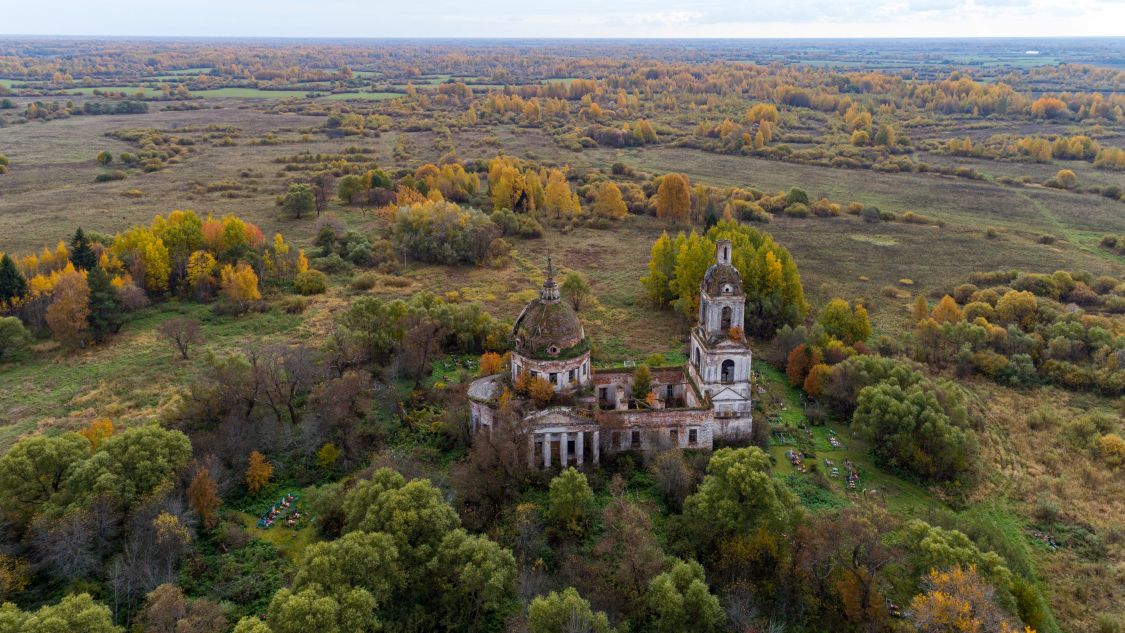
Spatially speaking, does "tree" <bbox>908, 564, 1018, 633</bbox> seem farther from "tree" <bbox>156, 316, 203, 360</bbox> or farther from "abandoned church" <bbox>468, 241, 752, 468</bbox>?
"tree" <bbox>156, 316, 203, 360</bbox>

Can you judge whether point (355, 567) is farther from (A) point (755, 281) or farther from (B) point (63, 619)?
(A) point (755, 281)

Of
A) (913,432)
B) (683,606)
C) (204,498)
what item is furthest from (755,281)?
(204,498)

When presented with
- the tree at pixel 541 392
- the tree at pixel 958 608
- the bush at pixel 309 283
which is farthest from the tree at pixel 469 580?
the bush at pixel 309 283

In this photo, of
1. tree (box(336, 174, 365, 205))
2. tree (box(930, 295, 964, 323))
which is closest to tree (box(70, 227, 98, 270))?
tree (box(336, 174, 365, 205))

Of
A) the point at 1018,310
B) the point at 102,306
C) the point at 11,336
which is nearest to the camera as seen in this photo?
the point at 11,336

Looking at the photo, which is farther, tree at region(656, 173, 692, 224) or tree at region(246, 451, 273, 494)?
tree at region(656, 173, 692, 224)

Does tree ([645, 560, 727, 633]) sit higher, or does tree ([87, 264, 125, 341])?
tree ([87, 264, 125, 341])

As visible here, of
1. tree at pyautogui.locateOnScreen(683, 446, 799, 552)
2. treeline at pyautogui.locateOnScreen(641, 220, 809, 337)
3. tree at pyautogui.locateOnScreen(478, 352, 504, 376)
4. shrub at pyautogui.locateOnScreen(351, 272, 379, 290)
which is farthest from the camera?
shrub at pyautogui.locateOnScreen(351, 272, 379, 290)

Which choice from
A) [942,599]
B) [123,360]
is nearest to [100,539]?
[123,360]
